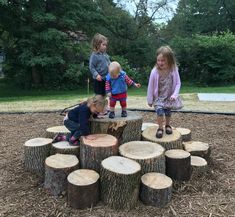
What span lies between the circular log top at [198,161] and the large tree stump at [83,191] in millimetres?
1320

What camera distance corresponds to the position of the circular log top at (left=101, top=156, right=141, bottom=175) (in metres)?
3.63

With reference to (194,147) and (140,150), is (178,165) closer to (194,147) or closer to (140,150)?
(140,150)

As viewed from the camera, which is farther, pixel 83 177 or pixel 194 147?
pixel 194 147

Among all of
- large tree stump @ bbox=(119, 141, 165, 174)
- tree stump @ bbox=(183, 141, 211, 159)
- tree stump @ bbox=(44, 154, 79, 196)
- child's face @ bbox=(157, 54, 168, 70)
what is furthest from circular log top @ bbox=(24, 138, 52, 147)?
tree stump @ bbox=(183, 141, 211, 159)

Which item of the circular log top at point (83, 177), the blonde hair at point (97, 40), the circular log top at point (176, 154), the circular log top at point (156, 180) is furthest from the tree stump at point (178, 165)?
the blonde hair at point (97, 40)

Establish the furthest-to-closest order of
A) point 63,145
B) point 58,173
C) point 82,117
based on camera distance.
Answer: point 63,145, point 82,117, point 58,173

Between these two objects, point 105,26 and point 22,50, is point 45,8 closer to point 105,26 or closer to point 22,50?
point 22,50

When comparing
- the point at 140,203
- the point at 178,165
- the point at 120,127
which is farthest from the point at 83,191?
the point at 178,165

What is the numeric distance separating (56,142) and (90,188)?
1108 millimetres

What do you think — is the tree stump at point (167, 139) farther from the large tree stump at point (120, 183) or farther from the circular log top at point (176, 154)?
the large tree stump at point (120, 183)

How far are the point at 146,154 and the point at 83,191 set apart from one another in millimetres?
812

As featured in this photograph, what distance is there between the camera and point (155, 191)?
3686mm

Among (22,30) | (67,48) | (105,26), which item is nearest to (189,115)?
(67,48)

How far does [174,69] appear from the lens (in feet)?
15.2
